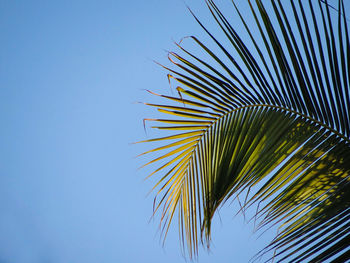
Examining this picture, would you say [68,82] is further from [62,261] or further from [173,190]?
[173,190]

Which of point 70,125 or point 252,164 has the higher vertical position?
point 70,125

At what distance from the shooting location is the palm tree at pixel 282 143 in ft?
2.63

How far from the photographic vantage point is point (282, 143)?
99 centimetres

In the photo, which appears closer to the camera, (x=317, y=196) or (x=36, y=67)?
(x=317, y=196)

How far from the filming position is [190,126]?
3.97 feet

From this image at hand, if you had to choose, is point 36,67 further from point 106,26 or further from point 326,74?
point 326,74

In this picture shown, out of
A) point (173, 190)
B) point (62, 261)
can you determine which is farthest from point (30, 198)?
point (173, 190)

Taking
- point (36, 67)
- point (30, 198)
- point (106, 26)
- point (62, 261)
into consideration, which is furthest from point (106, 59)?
point (62, 261)

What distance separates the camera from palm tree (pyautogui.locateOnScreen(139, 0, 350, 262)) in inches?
31.6

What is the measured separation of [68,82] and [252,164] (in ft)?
189

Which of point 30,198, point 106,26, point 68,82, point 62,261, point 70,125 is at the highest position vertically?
point 106,26

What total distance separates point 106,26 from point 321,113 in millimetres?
54614

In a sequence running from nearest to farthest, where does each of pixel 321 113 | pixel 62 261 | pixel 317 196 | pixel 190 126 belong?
1. pixel 317 196
2. pixel 321 113
3. pixel 190 126
4. pixel 62 261

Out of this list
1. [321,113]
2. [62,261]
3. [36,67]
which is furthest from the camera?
[36,67]
